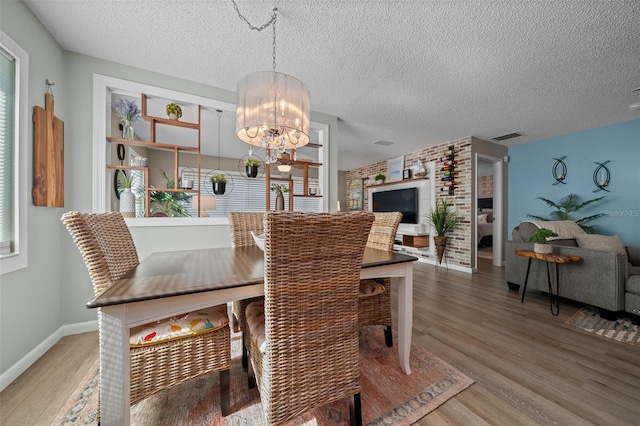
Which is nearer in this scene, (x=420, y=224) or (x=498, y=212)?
(x=498, y=212)

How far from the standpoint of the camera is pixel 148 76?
2.40m

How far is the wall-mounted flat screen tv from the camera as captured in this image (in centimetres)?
547

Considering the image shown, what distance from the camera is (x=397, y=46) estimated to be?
6.61 ft

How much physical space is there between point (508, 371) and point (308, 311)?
1.57m

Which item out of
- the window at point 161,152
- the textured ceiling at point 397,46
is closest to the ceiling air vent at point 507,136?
the textured ceiling at point 397,46

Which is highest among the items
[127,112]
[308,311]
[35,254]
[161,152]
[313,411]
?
[161,152]

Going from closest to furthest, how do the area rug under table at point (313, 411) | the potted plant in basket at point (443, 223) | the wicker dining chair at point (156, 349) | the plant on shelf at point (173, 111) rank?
the wicker dining chair at point (156, 349) → the area rug under table at point (313, 411) → the plant on shelf at point (173, 111) → the potted plant in basket at point (443, 223)

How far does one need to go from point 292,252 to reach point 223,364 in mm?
749

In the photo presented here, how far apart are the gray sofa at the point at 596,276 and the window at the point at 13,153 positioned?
4711 millimetres

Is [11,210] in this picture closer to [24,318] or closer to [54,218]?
[54,218]

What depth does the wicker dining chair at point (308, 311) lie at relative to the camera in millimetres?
926

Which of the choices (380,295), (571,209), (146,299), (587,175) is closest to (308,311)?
(146,299)

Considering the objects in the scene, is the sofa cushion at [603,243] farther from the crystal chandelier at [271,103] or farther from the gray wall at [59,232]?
the gray wall at [59,232]

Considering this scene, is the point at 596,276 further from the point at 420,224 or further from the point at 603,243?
the point at 420,224
